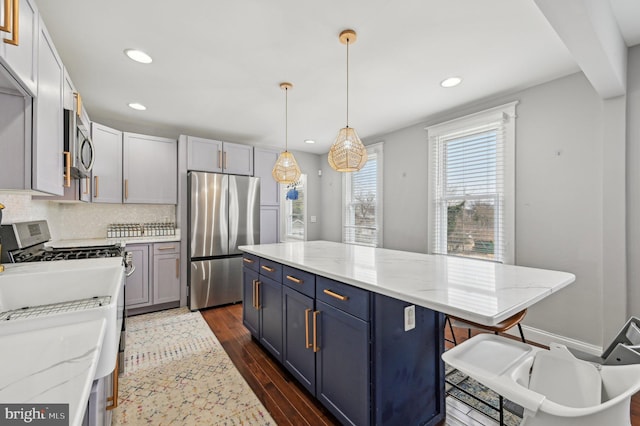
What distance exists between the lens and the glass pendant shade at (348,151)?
2213 mm

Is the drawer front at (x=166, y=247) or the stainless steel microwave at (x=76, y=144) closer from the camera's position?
the stainless steel microwave at (x=76, y=144)

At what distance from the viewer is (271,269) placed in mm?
2303

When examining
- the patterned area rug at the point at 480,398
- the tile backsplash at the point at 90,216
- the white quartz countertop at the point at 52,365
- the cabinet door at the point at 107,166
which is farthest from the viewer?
the cabinet door at the point at 107,166

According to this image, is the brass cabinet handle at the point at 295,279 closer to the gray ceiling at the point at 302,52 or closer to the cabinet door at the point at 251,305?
the cabinet door at the point at 251,305

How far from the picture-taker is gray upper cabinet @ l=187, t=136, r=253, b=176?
3.77m

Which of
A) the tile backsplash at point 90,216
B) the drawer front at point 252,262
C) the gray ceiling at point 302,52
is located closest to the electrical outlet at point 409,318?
the drawer front at point 252,262

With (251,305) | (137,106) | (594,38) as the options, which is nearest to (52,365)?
(251,305)

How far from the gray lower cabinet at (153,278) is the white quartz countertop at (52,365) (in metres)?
2.85

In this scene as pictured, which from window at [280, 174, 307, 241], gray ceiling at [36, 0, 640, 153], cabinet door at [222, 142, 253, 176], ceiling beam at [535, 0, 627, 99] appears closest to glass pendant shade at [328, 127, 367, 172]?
gray ceiling at [36, 0, 640, 153]

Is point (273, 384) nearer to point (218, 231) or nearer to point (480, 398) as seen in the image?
point (480, 398)

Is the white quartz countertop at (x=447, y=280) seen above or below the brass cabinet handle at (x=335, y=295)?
above

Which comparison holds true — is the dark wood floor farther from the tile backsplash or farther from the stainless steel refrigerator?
the tile backsplash

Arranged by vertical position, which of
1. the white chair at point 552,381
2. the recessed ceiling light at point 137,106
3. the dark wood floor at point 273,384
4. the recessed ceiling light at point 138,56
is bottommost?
the dark wood floor at point 273,384

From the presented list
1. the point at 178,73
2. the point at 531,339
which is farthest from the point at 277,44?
the point at 531,339
